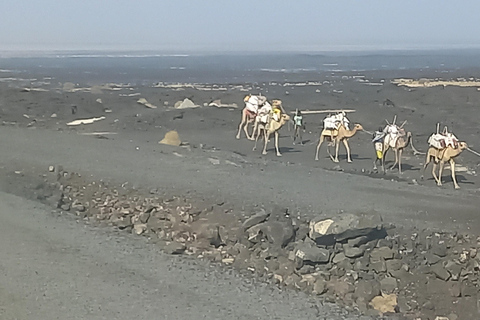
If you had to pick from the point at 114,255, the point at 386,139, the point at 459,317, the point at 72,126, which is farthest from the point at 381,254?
the point at 72,126

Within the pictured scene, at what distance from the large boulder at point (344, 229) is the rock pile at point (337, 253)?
16 millimetres

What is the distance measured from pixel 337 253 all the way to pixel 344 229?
0.41m

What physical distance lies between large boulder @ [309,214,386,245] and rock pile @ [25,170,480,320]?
0.05 ft

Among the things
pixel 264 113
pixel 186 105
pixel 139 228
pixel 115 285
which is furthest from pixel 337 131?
pixel 186 105

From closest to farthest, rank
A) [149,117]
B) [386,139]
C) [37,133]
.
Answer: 1. [386,139]
2. [37,133]
3. [149,117]

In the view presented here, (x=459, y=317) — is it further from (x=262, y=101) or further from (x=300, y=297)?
(x=262, y=101)

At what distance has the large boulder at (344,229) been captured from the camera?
40.2ft

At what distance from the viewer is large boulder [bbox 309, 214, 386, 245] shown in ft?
40.2

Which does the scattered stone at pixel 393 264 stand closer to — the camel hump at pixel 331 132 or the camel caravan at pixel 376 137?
the camel caravan at pixel 376 137

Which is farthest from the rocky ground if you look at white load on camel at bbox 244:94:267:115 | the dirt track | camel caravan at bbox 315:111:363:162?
white load on camel at bbox 244:94:267:115

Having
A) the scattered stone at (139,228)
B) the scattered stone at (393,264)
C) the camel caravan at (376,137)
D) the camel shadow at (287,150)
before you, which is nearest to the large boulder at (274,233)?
the scattered stone at (393,264)

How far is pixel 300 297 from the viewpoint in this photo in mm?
10617

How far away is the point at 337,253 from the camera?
12.1 meters

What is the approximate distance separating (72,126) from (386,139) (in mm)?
16292
